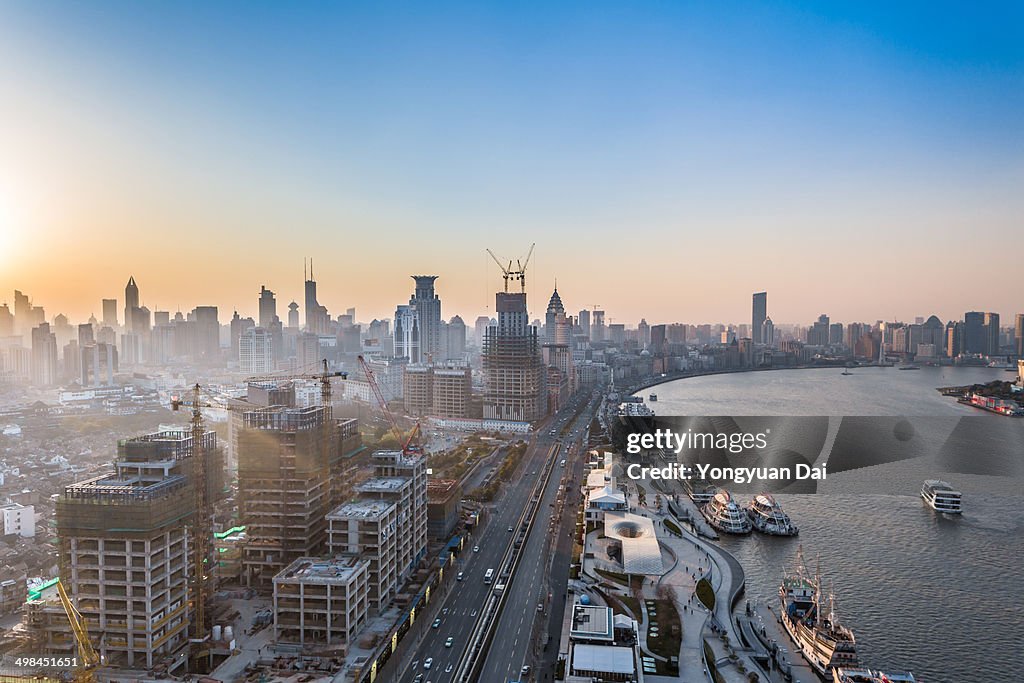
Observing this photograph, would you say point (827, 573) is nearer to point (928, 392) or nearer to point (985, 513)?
point (985, 513)

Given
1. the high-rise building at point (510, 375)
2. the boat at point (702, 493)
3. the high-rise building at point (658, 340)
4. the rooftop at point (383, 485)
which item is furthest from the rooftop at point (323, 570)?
the high-rise building at point (658, 340)

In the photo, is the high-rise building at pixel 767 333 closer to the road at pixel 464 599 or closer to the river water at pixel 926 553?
the river water at pixel 926 553

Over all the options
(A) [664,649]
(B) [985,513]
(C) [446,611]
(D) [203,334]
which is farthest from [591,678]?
(D) [203,334]

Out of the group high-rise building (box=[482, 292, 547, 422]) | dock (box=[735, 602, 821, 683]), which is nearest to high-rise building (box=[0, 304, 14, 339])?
high-rise building (box=[482, 292, 547, 422])

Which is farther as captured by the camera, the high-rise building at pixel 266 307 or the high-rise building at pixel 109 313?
the high-rise building at pixel 266 307

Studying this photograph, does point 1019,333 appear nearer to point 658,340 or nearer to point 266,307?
point 658,340

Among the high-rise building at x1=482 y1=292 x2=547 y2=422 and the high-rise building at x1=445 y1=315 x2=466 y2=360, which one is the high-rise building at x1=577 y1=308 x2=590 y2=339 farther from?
the high-rise building at x1=482 y1=292 x2=547 y2=422
